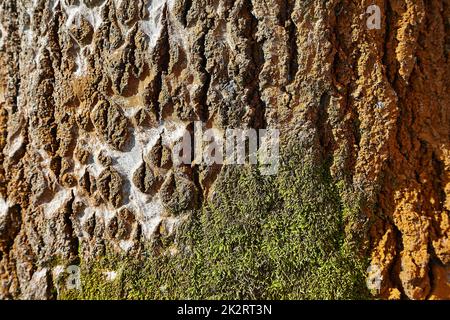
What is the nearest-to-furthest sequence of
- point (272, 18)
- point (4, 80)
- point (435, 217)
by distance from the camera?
point (272, 18) → point (435, 217) → point (4, 80)

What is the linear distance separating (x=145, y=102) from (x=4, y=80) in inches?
23.3

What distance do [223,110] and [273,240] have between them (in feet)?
1.54

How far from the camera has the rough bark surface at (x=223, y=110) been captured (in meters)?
1.57

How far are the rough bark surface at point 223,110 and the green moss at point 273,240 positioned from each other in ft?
0.10

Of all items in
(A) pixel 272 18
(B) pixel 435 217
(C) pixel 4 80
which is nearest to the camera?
(A) pixel 272 18

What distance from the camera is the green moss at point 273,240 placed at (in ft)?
5.29

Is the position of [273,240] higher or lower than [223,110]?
lower

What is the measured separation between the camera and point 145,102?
1611mm

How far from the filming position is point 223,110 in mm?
1589

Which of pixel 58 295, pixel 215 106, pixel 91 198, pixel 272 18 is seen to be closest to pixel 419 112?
pixel 272 18

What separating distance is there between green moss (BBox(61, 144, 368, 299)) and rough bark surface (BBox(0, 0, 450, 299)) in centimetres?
3

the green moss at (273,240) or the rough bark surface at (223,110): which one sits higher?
the rough bark surface at (223,110)

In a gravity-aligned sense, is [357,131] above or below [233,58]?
below
